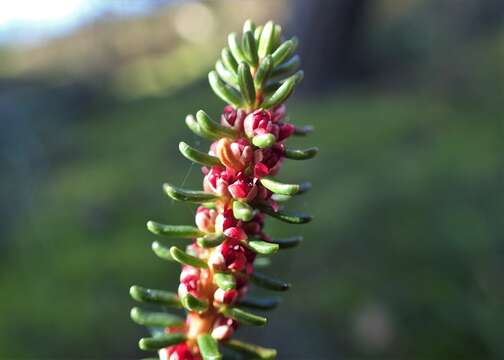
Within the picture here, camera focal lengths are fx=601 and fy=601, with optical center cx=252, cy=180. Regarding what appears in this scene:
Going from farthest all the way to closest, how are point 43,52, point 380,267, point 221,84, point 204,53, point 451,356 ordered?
point 43,52
point 204,53
point 380,267
point 451,356
point 221,84

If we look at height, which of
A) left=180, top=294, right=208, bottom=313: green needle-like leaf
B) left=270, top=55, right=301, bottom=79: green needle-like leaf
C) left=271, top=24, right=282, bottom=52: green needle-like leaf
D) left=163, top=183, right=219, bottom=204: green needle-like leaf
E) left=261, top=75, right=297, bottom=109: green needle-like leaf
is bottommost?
left=180, top=294, right=208, bottom=313: green needle-like leaf

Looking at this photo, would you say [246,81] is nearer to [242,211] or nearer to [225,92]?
[225,92]

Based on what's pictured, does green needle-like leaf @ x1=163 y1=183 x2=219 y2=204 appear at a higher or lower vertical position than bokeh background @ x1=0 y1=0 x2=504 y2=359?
lower

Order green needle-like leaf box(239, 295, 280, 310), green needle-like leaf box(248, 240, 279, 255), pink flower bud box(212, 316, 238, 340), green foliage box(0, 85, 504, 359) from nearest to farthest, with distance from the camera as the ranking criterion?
green needle-like leaf box(248, 240, 279, 255)
pink flower bud box(212, 316, 238, 340)
green needle-like leaf box(239, 295, 280, 310)
green foliage box(0, 85, 504, 359)

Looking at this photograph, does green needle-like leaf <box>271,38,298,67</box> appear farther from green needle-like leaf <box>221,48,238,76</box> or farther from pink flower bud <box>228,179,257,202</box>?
pink flower bud <box>228,179,257,202</box>

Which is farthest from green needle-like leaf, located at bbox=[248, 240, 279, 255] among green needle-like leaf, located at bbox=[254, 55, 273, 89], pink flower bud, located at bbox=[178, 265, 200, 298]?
green needle-like leaf, located at bbox=[254, 55, 273, 89]

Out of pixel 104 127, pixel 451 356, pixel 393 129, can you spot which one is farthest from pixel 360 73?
pixel 451 356

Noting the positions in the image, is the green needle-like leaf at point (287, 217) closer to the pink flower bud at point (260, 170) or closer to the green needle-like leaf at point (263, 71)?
the pink flower bud at point (260, 170)

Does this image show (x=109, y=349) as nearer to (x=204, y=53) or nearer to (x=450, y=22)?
(x=450, y=22)
